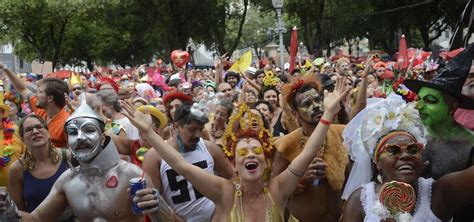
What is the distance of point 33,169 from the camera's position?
483 cm

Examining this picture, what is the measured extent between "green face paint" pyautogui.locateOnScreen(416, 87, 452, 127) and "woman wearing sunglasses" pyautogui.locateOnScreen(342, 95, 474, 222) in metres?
0.40

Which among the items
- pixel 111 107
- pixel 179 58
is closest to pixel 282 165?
pixel 111 107

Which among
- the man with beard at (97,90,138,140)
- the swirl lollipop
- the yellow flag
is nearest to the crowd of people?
the swirl lollipop

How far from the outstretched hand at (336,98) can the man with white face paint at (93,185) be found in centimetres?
123

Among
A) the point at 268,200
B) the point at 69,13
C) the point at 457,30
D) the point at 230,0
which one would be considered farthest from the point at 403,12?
the point at 268,200

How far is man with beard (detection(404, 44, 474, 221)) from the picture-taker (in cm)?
411

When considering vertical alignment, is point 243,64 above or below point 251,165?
above

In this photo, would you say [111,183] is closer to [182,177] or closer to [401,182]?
[182,177]

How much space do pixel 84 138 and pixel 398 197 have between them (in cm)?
195

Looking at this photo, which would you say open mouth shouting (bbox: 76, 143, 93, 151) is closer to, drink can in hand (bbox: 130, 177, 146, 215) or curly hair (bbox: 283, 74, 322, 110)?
drink can in hand (bbox: 130, 177, 146, 215)

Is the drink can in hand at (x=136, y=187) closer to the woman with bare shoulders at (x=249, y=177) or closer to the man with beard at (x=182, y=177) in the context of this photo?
the woman with bare shoulders at (x=249, y=177)

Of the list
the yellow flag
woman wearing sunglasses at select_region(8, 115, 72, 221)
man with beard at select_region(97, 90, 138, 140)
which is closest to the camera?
woman wearing sunglasses at select_region(8, 115, 72, 221)

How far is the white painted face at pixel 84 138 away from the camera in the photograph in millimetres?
4074

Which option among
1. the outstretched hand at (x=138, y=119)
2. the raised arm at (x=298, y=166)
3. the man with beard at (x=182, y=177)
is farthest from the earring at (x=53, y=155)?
the raised arm at (x=298, y=166)
